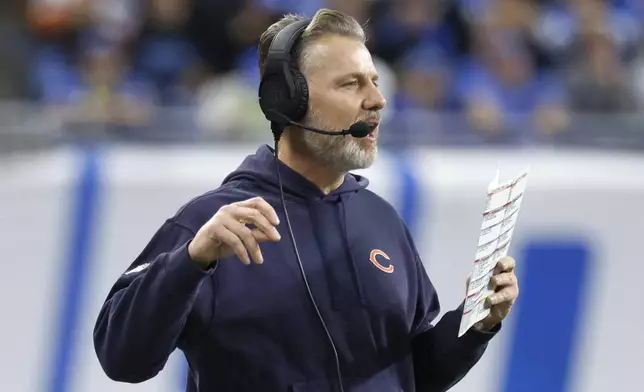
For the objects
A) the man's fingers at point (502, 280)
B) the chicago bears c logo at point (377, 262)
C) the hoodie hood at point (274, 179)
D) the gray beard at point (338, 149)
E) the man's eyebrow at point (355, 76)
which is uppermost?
the man's eyebrow at point (355, 76)

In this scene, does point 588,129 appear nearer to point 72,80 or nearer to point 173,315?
point 72,80

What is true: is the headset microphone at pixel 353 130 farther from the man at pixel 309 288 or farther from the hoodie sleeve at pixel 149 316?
the hoodie sleeve at pixel 149 316

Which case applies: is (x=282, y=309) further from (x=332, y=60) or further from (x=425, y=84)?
(x=425, y=84)

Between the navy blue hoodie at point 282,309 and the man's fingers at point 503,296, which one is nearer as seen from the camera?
the navy blue hoodie at point 282,309

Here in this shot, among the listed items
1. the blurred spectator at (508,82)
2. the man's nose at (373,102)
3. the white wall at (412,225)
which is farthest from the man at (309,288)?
the blurred spectator at (508,82)

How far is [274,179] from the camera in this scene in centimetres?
244

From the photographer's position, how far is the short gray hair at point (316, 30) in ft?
8.00

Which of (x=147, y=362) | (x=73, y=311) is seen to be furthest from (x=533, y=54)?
(x=147, y=362)

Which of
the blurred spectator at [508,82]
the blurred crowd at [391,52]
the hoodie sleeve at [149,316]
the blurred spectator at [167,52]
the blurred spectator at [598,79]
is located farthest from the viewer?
the blurred spectator at [167,52]

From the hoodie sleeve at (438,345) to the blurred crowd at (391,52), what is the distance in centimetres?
270

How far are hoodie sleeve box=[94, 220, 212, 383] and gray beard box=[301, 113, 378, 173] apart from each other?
1.07 feet

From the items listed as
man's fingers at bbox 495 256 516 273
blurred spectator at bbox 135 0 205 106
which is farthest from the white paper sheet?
blurred spectator at bbox 135 0 205 106

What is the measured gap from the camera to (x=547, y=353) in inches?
188

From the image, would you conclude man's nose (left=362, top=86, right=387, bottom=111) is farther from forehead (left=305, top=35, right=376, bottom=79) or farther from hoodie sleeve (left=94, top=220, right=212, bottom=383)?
hoodie sleeve (left=94, top=220, right=212, bottom=383)
